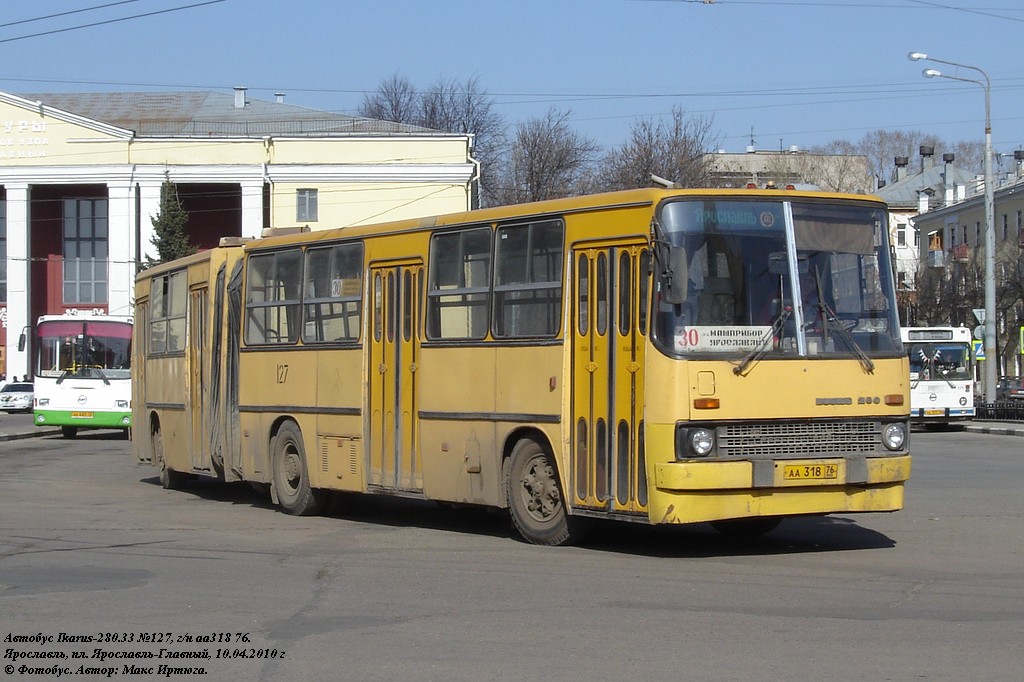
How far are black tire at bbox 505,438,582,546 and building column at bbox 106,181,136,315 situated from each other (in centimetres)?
5916

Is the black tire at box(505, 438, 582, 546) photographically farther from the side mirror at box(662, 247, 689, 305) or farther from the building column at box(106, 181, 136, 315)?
the building column at box(106, 181, 136, 315)

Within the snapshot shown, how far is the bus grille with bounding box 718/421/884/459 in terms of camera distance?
11.1m

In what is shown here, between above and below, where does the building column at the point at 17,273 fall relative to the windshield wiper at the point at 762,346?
above

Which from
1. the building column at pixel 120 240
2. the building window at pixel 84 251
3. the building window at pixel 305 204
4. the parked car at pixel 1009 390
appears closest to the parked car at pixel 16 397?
the building column at pixel 120 240

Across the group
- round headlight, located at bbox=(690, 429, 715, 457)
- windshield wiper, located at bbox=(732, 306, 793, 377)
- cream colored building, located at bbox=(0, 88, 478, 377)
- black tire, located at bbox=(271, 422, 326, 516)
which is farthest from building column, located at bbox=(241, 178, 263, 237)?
round headlight, located at bbox=(690, 429, 715, 457)

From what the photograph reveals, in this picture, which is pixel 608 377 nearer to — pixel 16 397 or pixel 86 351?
pixel 86 351

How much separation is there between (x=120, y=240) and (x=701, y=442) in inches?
2454

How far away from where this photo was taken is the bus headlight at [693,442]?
1088 cm

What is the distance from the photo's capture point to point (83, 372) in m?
36.6

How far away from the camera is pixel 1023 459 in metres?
25.5

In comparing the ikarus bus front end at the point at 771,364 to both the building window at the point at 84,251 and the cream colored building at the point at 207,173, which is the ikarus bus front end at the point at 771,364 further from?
the building window at the point at 84,251

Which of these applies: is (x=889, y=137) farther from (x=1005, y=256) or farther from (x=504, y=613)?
(x=504, y=613)

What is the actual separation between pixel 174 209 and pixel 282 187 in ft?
18.8

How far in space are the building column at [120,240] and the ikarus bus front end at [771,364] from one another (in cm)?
6076
